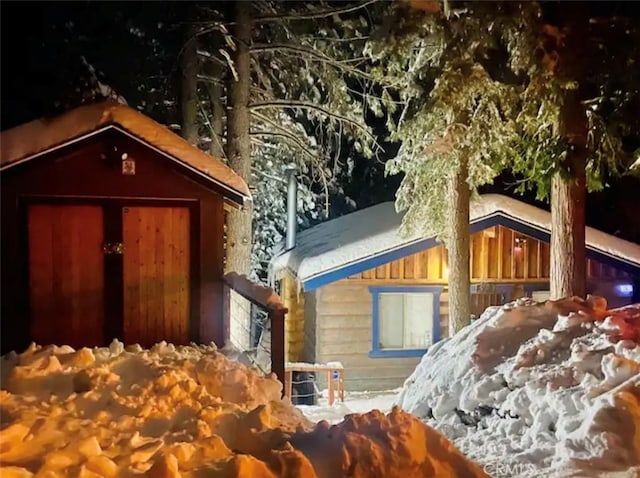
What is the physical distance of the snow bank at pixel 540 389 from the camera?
22.3 ft

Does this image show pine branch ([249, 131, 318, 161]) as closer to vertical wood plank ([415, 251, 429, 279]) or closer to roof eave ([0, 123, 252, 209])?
vertical wood plank ([415, 251, 429, 279])

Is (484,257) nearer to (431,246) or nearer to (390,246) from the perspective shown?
(431,246)

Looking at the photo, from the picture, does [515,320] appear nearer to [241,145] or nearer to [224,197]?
[224,197]

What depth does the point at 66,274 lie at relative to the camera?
897 cm

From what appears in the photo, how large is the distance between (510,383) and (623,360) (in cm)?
142

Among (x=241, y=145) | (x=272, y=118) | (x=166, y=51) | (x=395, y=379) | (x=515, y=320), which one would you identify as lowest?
(x=395, y=379)

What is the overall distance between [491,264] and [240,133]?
307 inches

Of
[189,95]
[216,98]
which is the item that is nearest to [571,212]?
[189,95]

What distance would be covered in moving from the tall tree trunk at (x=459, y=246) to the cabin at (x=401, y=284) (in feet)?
6.01

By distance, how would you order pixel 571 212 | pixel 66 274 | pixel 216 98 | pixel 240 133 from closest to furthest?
pixel 66 274, pixel 571 212, pixel 240 133, pixel 216 98

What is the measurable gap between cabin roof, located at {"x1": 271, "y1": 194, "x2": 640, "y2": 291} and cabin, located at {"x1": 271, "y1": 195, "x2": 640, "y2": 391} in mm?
27

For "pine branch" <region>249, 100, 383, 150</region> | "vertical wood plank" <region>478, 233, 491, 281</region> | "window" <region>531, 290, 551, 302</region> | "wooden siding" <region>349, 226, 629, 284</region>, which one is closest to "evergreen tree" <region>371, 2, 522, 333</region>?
"pine branch" <region>249, 100, 383, 150</region>

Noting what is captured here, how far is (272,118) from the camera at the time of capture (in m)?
15.5

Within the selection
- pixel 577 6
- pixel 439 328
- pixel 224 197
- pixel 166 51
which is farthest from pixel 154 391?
pixel 166 51
